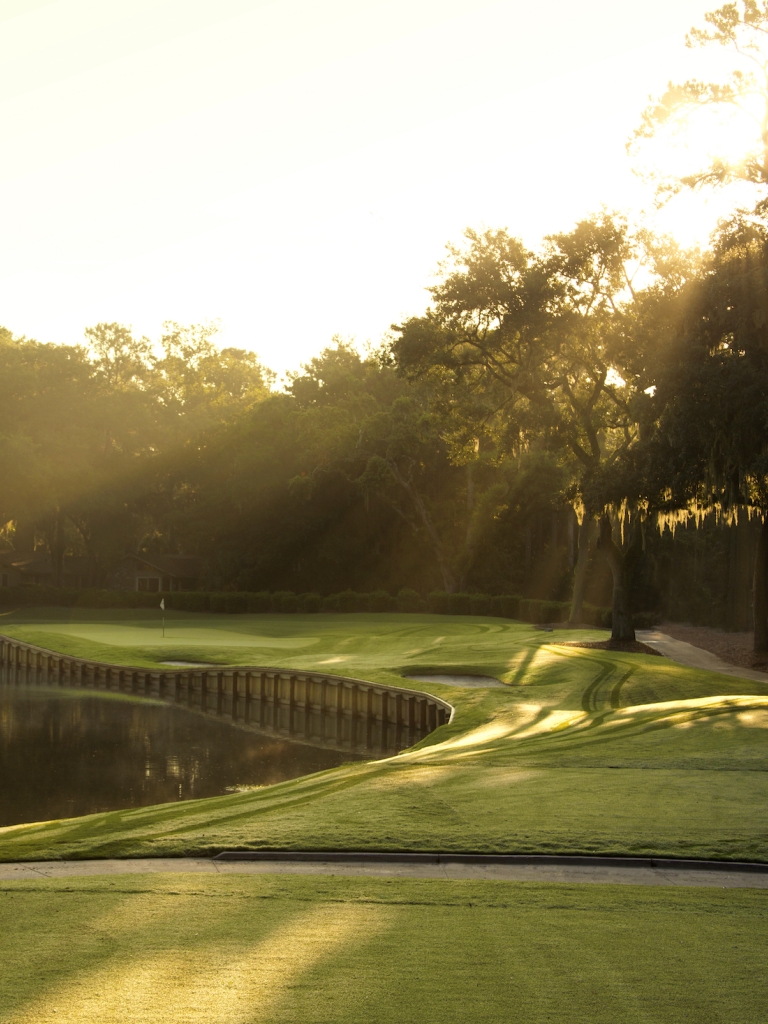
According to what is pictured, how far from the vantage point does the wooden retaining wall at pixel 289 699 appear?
24.6 metres

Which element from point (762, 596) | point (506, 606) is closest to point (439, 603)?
point (506, 606)

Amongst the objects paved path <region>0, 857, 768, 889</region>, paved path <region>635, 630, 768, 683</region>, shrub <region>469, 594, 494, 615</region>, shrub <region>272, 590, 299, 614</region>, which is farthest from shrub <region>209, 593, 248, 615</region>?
paved path <region>0, 857, 768, 889</region>

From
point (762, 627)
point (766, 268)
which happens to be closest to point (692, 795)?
point (766, 268)

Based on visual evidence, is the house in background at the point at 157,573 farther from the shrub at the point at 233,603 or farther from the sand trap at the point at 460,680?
the sand trap at the point at 460,680

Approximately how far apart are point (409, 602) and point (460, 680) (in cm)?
2765

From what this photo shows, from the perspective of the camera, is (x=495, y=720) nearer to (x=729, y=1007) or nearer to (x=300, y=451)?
(x=729, y=1007)

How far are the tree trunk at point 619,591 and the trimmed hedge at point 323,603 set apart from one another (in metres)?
10.7

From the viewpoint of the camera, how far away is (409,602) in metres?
54.8

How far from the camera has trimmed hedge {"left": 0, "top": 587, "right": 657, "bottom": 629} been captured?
4762 cm

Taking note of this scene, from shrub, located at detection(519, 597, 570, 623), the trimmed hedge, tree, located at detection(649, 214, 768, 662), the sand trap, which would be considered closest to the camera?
tree, located at detection(649, 214, 768, 662)

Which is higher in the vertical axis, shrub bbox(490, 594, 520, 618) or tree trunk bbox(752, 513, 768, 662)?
tree trunk bbox(752, 513, 768, 662)

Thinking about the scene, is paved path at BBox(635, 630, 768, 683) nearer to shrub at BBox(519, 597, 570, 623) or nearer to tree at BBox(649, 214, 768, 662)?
tree at BBox(649, 214, 768, 662)

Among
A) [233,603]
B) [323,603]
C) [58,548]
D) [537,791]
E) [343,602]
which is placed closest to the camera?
[537,791]

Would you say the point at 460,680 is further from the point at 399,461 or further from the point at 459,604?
the point at 399,461
